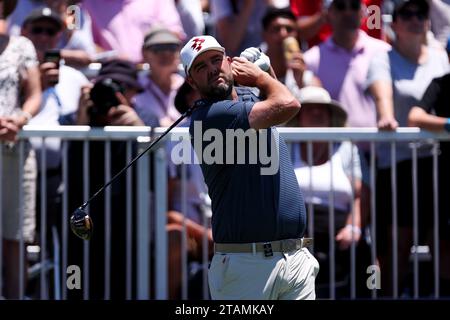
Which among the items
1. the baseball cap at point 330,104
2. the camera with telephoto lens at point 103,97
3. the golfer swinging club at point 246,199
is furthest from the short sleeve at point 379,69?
the golfer swinging club at point 246,199

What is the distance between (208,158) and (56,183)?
1901 mm

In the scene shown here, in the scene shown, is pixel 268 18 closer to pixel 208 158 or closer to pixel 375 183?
pixel 375 183

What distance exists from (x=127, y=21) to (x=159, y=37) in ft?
1.63

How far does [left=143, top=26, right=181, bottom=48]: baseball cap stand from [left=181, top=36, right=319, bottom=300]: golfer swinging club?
7.72 ft

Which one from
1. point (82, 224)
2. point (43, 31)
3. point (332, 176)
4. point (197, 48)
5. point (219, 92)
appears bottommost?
point (82, 224)

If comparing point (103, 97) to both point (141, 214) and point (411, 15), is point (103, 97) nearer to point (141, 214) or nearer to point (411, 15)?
point (141, 214)

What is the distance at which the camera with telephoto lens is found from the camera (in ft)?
27.4

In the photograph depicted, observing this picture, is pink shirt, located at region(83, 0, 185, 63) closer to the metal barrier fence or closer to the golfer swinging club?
the metal barrier fence

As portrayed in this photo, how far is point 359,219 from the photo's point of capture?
8336mm

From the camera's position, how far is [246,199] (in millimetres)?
6625

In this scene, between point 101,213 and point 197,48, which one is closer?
point 197,48

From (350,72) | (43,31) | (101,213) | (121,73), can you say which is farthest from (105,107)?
(350,72)

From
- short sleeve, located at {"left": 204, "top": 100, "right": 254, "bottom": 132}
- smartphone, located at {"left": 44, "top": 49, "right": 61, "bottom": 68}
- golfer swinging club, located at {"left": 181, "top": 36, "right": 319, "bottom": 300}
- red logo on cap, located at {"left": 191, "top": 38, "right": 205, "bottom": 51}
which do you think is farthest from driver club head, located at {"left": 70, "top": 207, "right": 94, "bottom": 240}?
smartphone, located at {"left": 44, "top": 49, "right": 61, "bottom": 68}
